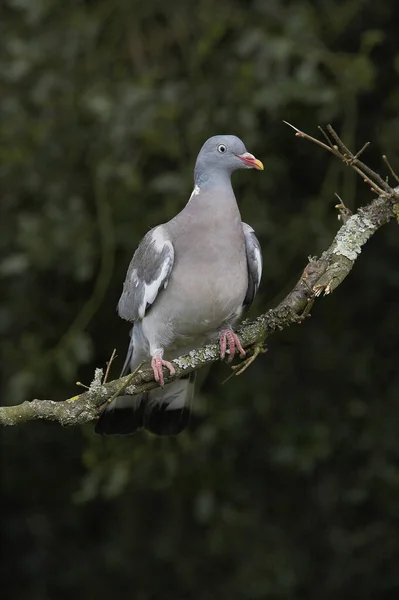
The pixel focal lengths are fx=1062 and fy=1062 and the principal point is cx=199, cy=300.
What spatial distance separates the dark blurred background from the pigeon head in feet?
2.23

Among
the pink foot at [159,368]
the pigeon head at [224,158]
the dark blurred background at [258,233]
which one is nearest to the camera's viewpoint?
the pink foot at [159,368]

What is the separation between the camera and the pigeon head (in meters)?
2.89

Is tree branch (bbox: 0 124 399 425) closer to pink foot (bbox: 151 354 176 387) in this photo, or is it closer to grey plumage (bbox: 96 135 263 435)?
pink foot (bbox: 151 354 176 387)

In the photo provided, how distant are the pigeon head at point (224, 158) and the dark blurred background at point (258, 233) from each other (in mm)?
679

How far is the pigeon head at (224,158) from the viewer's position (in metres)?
2.89

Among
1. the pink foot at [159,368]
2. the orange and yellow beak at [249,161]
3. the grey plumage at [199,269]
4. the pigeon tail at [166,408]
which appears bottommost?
the pink foot at [159,368]

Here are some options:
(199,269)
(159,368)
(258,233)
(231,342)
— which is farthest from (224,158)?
(258,233)

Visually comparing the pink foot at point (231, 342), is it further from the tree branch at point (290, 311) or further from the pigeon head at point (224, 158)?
the pigeon head at point (224, 158)

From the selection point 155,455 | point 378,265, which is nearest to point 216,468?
point 155,455

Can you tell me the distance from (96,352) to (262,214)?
1014 mm

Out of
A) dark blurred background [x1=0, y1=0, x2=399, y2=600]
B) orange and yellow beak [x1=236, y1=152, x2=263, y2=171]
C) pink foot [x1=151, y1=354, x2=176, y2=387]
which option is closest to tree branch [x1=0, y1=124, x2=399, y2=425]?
pink foot [x1=151, y1=354, x2=176, y2=387]

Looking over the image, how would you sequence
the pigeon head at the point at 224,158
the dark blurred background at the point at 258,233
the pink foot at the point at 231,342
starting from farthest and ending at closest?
the dark blurred background at the point at 258,233 < the pigeon head at the point at 224,158 < the pink foot at the point at 231,342

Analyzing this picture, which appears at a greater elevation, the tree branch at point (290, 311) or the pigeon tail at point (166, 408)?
the pigeon tail at point (166, 408)

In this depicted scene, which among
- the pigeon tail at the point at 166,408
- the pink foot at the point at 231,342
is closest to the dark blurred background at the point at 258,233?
the pigeon tail at the point at 166,408
